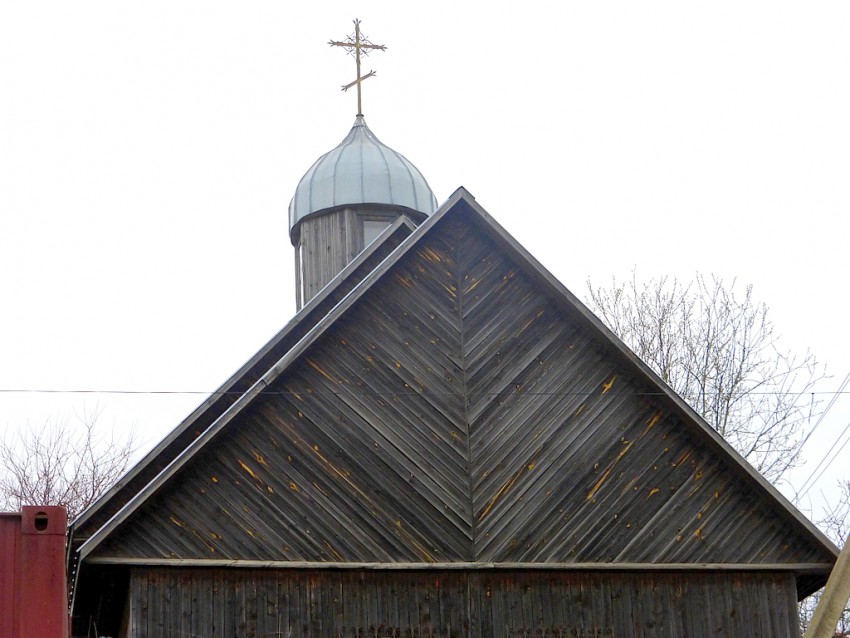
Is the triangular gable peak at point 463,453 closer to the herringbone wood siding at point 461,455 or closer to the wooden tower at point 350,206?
the herringbone wood siding at point 461,455

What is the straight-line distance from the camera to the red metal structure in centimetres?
1173

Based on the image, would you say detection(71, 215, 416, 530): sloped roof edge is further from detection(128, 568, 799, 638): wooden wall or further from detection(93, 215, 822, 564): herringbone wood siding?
detection(128, 568, 799, 638): wooden wall

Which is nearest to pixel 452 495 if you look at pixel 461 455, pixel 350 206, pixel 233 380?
pixel 461 455

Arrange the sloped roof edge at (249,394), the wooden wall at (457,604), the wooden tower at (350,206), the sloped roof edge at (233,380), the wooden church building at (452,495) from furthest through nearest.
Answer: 1. the wooden tower at (350,206)
2. the sloped roof edge at (233,380)
3. the wooden church building at (452,495)
4. the wooden wall at (457,604)
5. the sloped roof edge at (249,394)

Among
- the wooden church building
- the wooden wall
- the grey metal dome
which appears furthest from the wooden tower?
the wooden wall

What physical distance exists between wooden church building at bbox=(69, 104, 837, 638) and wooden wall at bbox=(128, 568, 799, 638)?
0.02 meters

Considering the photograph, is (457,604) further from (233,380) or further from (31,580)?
(31,580)

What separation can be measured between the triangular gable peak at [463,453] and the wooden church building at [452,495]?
24 mm

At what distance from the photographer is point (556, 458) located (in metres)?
15.7

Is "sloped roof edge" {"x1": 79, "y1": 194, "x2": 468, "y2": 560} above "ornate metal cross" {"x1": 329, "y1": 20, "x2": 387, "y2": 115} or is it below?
below

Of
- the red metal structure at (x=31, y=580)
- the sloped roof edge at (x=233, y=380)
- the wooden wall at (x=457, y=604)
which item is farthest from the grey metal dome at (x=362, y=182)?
the red metal structure at (x=31, y=580)

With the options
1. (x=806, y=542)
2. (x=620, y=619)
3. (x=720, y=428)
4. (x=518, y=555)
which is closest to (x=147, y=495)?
(x=518, y=555)

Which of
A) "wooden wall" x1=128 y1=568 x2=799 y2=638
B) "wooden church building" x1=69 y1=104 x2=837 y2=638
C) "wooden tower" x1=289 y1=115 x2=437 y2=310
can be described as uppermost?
"wooden tower" x1=289 y1=115 x2=437 y2=310

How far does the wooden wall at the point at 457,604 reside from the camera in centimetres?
1439
